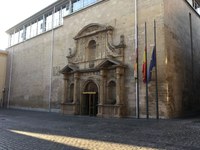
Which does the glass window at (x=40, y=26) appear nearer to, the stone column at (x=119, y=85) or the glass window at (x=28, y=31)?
the glass window at (x=28, y=31)

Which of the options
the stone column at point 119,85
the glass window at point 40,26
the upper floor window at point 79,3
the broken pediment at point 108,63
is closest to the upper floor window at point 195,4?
the upper floor window at point 79,3

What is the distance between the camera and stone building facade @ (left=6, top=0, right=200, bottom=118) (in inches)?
578

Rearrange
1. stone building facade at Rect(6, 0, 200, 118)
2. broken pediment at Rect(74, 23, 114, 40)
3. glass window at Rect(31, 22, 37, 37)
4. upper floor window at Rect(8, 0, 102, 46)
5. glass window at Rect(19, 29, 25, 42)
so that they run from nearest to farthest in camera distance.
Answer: stone building facade at Rect(6, 0, 200, 118), broken pediment at Rect(74, 23, 114, 40), upper floor window at Rect(8, 0, 102, 46), glass window at Rect(31, 22, 37, 37), glass window at Rect(19, 29, 25, 42)

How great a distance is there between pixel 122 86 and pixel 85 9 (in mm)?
8167

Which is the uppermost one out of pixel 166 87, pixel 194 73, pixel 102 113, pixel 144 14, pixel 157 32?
pixel 144 14

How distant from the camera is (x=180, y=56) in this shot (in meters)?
16.4

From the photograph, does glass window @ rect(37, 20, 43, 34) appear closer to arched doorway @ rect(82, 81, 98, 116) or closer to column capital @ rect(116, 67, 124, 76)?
arched doorway @ rect(82, 81, 98, 116)

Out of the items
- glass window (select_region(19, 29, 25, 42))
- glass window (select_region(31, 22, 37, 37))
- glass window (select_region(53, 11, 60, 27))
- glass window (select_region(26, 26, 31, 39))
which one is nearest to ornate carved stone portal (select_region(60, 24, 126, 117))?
glass window (select_region(53, 11, 60, 27))

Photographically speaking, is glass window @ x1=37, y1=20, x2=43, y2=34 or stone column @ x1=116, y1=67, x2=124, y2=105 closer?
stone column @ x1=116, y1=67, x2=124, y2=105

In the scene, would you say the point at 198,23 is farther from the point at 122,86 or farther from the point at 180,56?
the point at 122,86

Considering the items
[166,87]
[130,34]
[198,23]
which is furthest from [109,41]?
[198,23]

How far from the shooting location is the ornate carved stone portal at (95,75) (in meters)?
15.5

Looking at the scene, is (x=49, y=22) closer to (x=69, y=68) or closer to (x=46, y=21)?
(x=46, y=21)

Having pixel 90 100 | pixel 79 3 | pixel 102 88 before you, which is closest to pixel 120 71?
pixel 102 88
